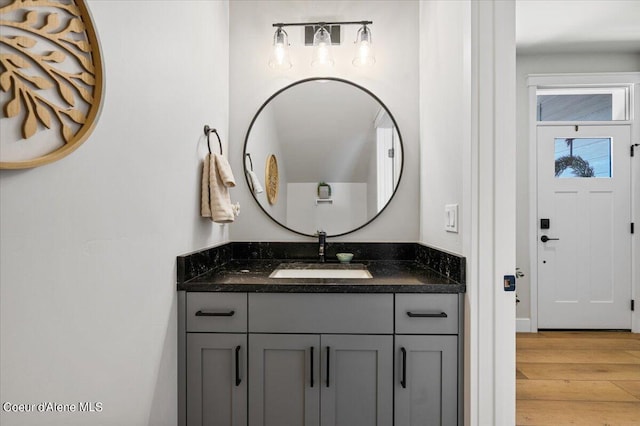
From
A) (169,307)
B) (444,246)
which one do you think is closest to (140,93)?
(169,307)

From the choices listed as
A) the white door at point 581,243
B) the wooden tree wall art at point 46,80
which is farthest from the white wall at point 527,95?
the wooden tree wall art at point 46,80

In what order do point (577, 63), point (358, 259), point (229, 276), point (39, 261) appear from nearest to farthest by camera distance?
point (39, 261)
point (229, 276)
point (358, 259)
point (577, 63)

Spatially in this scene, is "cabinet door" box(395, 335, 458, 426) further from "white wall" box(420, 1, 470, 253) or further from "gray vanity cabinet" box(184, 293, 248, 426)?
"gray vanity cabinet" box(184, 293, 248, 426)

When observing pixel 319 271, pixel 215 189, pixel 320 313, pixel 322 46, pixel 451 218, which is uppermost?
pixel 322 46

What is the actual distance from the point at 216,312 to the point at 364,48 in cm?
162

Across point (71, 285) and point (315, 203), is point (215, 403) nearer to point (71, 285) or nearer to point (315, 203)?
point (71, 285)

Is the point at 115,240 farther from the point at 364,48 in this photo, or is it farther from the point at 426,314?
the point at 364,48

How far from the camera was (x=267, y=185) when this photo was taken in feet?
7.29

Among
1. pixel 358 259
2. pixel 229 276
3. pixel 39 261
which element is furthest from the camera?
pixel 358 259

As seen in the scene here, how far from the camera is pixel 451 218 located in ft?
5.09

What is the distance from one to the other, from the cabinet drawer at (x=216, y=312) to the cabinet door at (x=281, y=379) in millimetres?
88

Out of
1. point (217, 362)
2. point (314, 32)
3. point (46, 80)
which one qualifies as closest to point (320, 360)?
point (217, 362)

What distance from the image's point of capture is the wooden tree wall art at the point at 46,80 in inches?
28.5

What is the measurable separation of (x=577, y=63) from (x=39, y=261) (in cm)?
435
